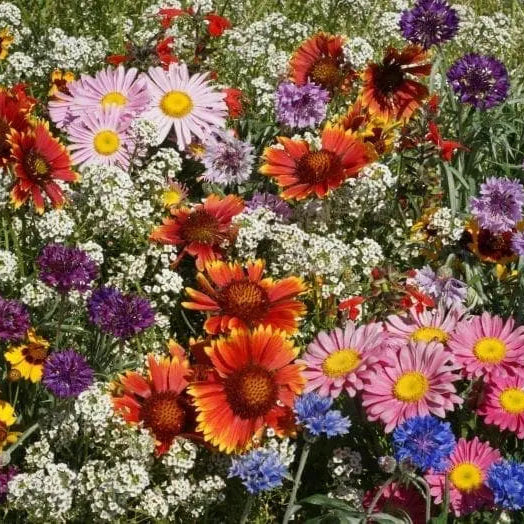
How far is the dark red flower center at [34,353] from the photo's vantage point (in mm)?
2768

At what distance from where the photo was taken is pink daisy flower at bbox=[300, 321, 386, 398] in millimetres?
2658

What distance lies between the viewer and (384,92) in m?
3.70

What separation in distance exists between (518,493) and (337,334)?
2.07 ft

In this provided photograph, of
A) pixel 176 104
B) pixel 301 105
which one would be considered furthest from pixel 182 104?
pixel 301 105

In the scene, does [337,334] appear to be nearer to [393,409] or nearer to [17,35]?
[393,409]

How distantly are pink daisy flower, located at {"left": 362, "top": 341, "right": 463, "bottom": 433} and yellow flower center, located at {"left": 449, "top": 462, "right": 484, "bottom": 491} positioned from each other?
156 mm

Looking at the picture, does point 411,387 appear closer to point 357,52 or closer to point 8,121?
point 8,121

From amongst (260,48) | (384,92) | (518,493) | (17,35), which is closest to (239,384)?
(518,493)

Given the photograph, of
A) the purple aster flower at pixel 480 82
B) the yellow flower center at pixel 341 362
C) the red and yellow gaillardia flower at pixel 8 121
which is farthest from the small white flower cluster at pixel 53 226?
the purple aster flower at pixel 480 82

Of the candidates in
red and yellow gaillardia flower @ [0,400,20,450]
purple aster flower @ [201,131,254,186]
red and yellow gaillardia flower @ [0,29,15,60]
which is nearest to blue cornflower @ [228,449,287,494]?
red and yellow gaillardia flower @ [0,400,20,450]

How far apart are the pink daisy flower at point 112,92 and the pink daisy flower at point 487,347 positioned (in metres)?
1.38

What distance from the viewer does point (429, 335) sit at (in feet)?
9.48

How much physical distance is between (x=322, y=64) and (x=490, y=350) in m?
1.40

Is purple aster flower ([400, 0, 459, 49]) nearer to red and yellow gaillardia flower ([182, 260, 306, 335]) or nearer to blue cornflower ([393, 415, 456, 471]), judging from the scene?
red and yellow gaillardia flower ([182, 260, 306, 335])
